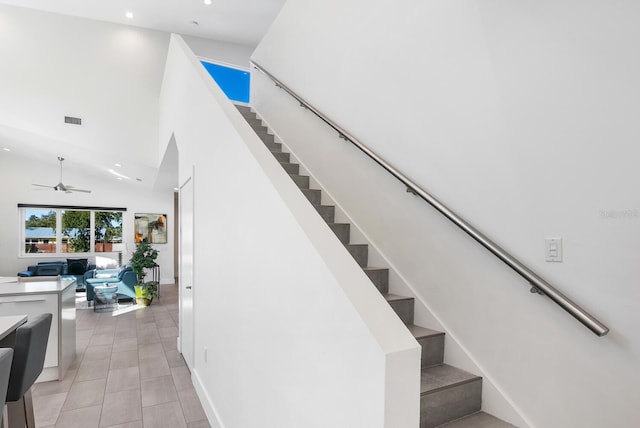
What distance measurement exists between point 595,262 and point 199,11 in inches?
313

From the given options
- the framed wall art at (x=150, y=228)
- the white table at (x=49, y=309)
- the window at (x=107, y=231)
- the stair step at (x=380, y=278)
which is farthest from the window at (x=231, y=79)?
the stair step at (x=380, y=278)

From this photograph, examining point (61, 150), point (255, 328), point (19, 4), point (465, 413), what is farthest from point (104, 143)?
point (465, 413)

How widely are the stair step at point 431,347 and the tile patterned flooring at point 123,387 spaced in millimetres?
1810

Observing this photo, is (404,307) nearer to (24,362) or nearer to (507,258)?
(507,258)

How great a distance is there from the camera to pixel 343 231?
321 cm

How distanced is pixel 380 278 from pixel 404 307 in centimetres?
30

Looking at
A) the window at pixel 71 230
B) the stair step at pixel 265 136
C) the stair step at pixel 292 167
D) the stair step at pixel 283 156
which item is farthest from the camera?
the window at pixel 71 230

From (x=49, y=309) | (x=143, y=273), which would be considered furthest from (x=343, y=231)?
(x=143, y=273)

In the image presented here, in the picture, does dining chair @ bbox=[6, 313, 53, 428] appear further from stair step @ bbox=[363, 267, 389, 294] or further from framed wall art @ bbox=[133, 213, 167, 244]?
framed wall art @ bbox=[133, 213, 167, 244]

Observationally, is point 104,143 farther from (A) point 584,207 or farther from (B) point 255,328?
(A) point 584,207

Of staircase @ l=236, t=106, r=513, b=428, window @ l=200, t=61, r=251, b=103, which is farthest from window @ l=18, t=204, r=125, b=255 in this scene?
staircase @ l=236, t=106, r=513, b=428

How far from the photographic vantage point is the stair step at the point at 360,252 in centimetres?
295

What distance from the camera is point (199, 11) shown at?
738cm

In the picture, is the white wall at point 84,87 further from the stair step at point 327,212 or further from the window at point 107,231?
the stair step at point 327,212
